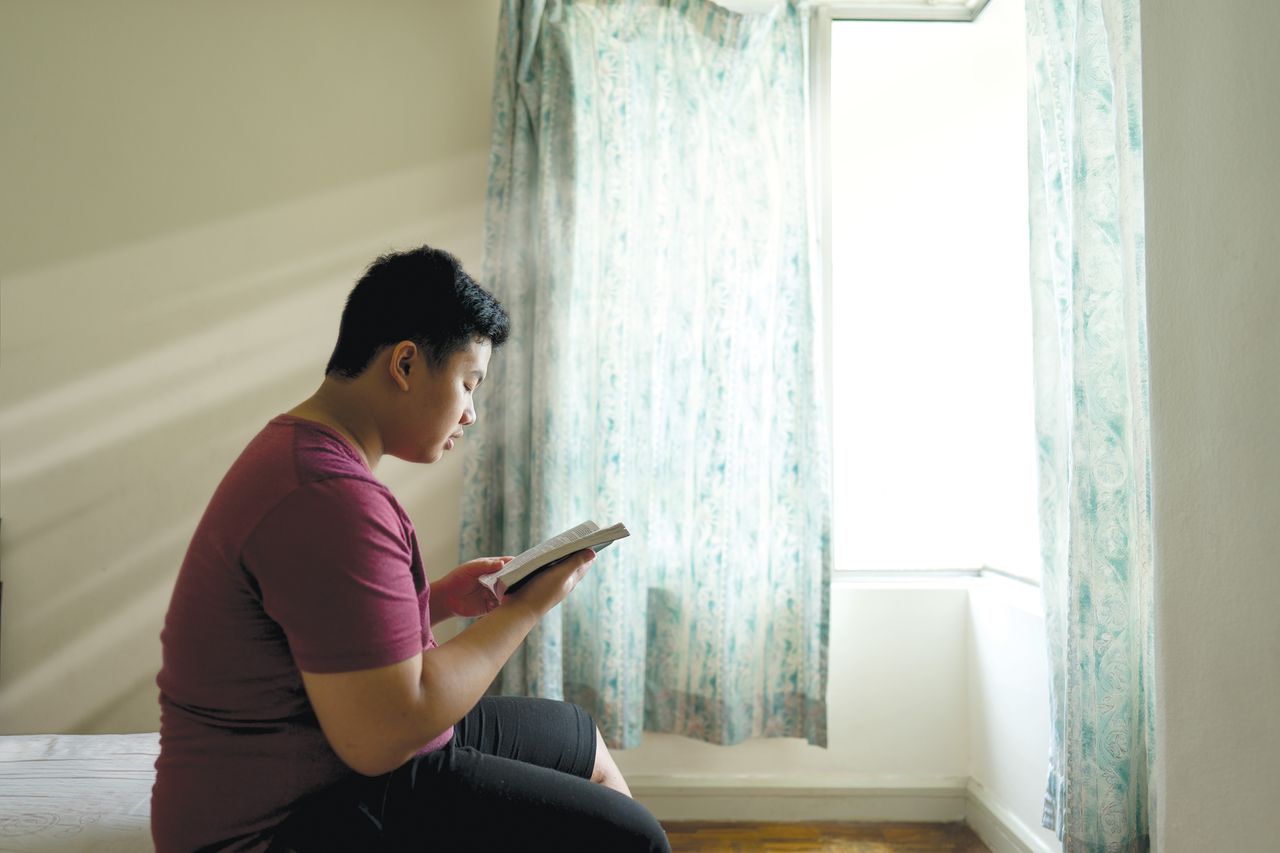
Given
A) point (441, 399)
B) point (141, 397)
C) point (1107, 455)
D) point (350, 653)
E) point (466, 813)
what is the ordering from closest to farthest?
point (350, 653), point (466, 813), point (441, 399), point (1107, 455), point (141, 397)

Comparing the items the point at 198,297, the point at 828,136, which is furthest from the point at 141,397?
the point at 828,136

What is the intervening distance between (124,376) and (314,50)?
3.49ft

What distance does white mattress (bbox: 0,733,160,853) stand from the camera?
1305 millimetres

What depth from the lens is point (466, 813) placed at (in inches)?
41.8

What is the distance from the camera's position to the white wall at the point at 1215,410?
3.35ft

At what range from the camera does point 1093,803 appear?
142 cm

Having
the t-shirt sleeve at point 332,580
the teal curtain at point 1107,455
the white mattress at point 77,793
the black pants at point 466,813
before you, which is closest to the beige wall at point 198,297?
the white mattress at point 77,793

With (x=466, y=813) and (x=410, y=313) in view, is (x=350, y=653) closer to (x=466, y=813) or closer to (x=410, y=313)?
(x=466, y=813)

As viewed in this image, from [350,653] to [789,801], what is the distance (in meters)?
1.80

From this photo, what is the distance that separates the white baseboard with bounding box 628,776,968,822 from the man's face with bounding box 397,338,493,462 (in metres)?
1.53

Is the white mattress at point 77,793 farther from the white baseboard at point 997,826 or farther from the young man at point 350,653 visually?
the white baseboard at point 997,826

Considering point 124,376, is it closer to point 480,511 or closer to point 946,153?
point 480,511

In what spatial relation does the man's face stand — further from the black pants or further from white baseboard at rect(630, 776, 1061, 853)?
white baseboard at rect(630, 776, 1061, 853)

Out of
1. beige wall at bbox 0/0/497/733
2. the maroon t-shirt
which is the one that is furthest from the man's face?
beige wall at bbox 0/0/497/733
